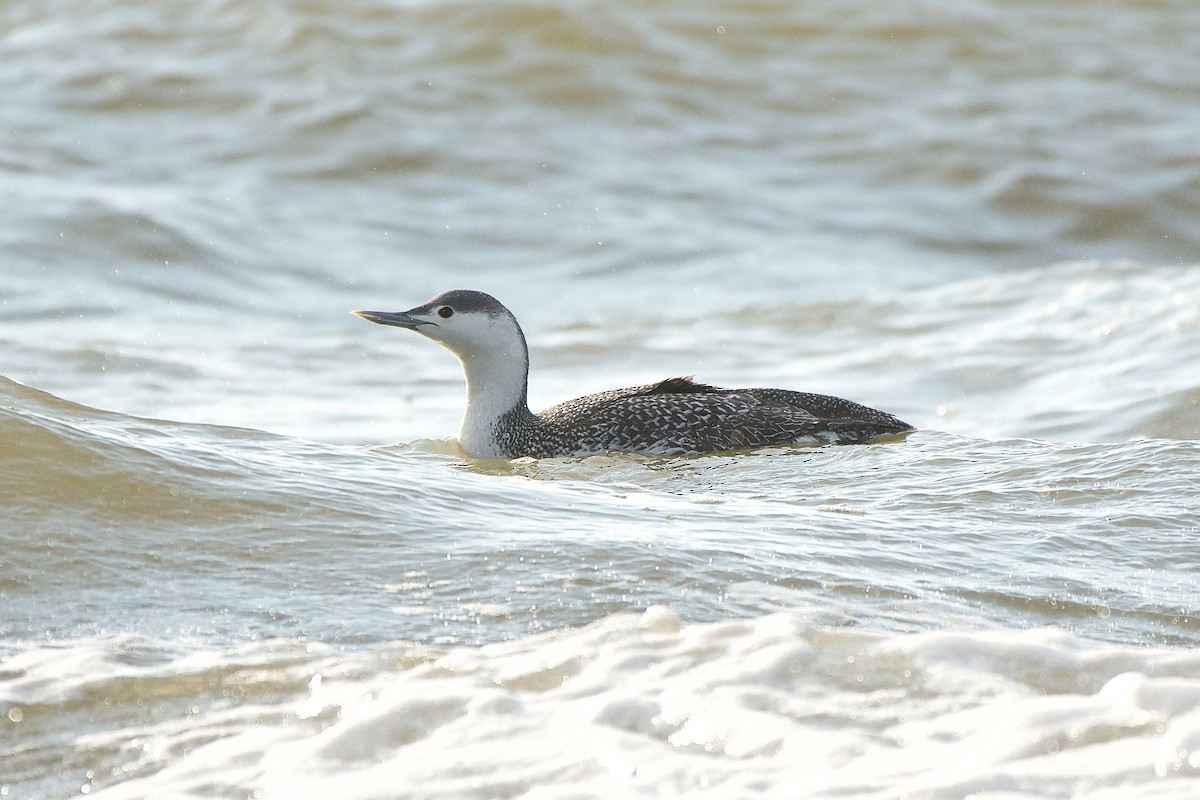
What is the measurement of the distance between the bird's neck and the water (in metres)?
0.21

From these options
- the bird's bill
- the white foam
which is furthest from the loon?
the white foam

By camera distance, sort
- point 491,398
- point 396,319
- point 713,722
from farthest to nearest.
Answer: point 491,398 < point 396,319 < point 713,722

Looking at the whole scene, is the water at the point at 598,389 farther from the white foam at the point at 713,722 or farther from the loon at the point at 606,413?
the loon at the point at 606,413

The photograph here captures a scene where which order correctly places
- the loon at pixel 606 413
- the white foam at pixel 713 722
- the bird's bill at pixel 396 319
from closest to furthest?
the white foam at pixel 713 722, the loon at pixel 606 413, the bird's bill at pixel 396 319

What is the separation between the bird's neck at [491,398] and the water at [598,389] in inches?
8.4

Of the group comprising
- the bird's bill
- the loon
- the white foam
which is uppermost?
the bird's bill

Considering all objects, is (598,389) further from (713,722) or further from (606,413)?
(713,722)

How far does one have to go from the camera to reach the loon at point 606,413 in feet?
26.1

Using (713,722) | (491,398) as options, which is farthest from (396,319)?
(713,722)

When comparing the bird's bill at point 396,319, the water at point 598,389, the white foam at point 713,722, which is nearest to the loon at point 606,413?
the bird's bill at point 396,319

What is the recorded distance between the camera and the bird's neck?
325 inches

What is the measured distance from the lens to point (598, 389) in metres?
10.4

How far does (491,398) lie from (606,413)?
71cm

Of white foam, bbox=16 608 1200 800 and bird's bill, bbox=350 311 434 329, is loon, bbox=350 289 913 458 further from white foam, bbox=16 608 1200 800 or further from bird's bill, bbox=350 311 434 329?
white foam, bbox=16 608 1200 800
